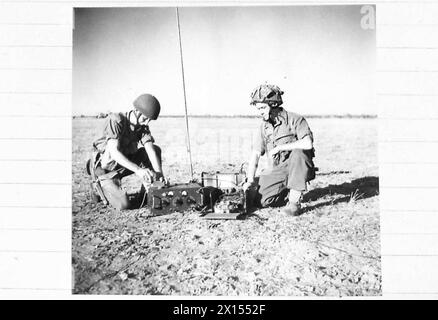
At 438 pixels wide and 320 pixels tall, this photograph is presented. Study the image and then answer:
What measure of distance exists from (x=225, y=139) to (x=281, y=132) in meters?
0.35

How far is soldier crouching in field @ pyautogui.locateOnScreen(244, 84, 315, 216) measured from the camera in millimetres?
2326

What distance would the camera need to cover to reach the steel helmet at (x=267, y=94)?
2.34m

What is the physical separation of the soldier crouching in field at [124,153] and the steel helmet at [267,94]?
626 mm

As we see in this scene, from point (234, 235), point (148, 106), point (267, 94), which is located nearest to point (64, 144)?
point (148, 106)

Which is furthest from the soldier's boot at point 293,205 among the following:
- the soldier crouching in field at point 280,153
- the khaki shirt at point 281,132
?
the khaki shirt at point 281,132

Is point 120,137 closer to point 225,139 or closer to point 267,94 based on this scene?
point 225,139

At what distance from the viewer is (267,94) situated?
2344 millimetres

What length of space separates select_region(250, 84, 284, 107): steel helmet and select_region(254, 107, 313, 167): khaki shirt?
0.07 metres

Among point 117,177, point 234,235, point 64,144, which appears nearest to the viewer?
point 234,235

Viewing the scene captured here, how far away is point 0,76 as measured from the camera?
2348 millimetres

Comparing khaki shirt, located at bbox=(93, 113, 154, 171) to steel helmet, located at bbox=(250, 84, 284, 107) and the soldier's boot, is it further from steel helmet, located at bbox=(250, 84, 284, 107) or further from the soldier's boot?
the soldier's boot

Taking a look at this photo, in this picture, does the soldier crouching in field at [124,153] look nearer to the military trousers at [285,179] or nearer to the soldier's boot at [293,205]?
the military trousers at [285,179]

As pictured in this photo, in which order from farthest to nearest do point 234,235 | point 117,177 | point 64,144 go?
point 117,177, point 64,144, point 234,235

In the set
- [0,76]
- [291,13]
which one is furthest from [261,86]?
[0,76]
